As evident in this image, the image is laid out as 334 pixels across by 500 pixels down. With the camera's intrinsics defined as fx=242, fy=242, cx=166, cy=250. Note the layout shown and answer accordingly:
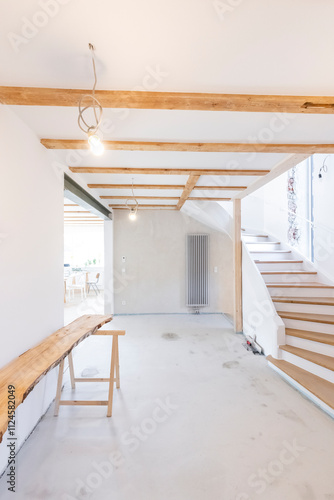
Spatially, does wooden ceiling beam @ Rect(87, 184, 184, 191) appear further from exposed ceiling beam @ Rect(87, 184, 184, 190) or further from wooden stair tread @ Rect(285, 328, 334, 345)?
wooden stair tread @ Rect(285, 328, 334, 345)

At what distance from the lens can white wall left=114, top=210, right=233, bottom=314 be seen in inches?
225

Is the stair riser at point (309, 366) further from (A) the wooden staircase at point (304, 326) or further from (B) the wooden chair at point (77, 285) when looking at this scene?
(B) the wooden chair at point (77, 285)

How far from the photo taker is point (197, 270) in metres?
5.74

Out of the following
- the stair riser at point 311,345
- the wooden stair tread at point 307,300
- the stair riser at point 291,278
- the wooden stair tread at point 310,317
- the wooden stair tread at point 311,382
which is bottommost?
the wooden stair tread at point 311,382

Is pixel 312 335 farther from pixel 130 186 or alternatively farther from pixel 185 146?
pixel 130 186

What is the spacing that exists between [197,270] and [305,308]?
2.67 m

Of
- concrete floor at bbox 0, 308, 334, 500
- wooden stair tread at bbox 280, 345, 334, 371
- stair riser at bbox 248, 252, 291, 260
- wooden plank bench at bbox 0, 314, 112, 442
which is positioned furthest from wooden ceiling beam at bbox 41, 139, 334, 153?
stair riser at bbox 248, 252, 291, 260

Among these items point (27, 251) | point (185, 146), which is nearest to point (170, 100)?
point (185, 146)

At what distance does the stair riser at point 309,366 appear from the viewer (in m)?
2.50

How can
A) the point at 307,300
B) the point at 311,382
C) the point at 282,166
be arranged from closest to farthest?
the point at 311,382, the point at 282,166, the point at 307,300

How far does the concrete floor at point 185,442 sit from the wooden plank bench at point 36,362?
70cm

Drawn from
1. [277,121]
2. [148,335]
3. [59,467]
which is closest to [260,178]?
[277,121]

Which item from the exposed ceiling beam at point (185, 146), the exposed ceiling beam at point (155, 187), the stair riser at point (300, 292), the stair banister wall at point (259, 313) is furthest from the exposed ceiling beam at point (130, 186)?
the stair riser at point (300, 292)

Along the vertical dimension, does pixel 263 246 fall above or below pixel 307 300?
above
